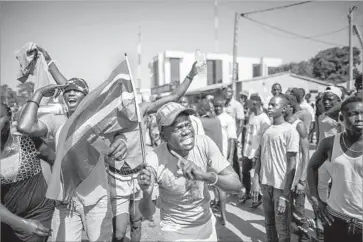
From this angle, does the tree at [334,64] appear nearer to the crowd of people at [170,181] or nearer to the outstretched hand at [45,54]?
the crowd of people at [170,181]

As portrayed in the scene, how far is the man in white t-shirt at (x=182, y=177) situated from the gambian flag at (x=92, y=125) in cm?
42

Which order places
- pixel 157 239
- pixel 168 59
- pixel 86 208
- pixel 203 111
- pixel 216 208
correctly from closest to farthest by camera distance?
→ pixel 86 208
pixel 157 239
pixel 216 208
pixel 203 111
pixel 168 59

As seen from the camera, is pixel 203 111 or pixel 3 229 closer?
pixel 3 229

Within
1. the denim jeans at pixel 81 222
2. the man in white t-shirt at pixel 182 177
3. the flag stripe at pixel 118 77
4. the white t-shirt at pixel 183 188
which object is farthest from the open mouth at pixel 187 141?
the denim jeans at pixel 81 222

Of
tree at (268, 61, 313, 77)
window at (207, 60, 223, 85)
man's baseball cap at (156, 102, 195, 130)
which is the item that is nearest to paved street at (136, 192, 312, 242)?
man's baseball cap at (156, 102, 195, 130)

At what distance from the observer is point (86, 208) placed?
9.32 feet

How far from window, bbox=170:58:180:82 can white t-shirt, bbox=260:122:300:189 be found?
3950 centimetres

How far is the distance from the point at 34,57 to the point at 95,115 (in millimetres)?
1421

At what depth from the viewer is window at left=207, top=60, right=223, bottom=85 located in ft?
151

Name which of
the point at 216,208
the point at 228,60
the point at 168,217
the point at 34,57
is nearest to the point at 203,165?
the point at 168,217

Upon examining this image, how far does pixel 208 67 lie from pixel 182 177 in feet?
145

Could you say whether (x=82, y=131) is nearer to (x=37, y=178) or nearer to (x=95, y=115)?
(x=95, y=115)

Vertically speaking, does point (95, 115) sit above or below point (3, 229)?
above

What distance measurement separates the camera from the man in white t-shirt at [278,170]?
3324 mm
